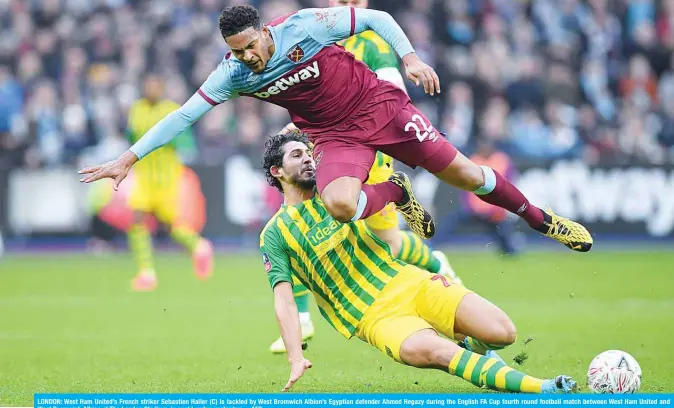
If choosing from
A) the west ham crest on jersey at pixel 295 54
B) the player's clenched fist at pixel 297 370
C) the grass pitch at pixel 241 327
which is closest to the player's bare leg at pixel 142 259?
the grass pitch at pixel 241 327

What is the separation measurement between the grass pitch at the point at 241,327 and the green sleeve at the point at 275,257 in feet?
2.55

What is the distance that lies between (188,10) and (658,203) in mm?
9184

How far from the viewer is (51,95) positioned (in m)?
18.2

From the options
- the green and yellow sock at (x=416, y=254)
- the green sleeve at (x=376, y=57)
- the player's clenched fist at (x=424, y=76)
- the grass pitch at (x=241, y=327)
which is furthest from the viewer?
the green sleeve at (x=376, y=57)

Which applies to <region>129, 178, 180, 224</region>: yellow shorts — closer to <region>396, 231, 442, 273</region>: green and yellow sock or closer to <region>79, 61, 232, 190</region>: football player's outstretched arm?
<region>396, 231, 442, 273</region>: green and yellow sock

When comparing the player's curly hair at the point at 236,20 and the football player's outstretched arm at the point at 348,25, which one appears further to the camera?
the football player's outstretched arm at the point at 348,25

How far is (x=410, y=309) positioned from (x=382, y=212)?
167 cm

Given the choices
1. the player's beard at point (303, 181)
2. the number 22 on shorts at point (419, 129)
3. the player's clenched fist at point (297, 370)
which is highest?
the number 22 on shorts at point (419, 129)

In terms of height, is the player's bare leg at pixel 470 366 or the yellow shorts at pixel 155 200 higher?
the player's bare leg at pixel 470 366

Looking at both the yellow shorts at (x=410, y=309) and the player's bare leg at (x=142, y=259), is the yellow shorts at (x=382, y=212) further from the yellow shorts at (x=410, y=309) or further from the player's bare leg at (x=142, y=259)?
the player's bare leg at (x=142, y=259)

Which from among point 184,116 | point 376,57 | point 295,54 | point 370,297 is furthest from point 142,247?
point 370,297

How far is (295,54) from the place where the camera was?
675 centimetres

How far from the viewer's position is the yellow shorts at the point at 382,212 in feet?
25.5

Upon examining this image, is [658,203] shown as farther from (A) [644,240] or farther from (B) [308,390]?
(B) [308,390]
